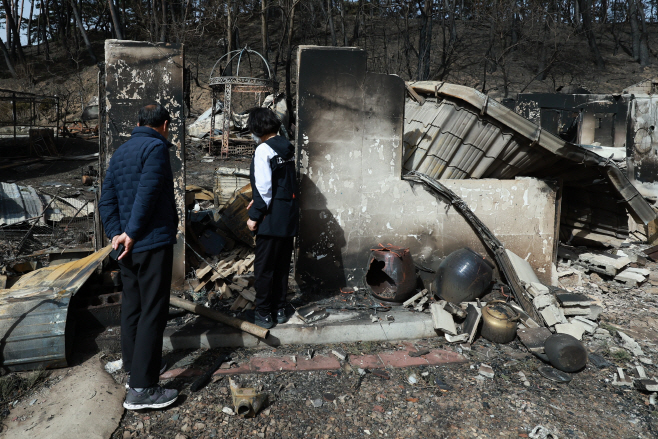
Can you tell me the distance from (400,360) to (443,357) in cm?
41

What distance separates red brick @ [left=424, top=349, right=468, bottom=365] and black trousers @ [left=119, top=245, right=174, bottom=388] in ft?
7.45

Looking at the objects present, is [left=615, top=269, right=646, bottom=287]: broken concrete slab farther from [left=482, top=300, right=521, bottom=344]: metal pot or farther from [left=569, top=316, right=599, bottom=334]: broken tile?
[left=482, top=300, right=521, bottom=344]: metal pot

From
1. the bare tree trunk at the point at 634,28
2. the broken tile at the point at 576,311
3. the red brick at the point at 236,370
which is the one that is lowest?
the red brick at the point at 236,370

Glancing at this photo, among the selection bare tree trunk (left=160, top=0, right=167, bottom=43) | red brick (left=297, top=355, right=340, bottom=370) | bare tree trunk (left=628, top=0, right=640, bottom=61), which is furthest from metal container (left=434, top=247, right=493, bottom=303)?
bare tree trunk (left=628, top=0, right=640, bottom=61)

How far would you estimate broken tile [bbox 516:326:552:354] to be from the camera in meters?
4.00

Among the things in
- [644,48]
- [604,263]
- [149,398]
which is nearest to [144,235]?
[149,398]

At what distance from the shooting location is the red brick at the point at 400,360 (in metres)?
3.78

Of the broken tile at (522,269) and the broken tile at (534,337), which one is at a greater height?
the broken tile at (522,269)

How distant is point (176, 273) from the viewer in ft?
16.3

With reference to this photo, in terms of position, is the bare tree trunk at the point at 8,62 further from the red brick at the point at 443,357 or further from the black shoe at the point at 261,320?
the red brick at the point at 443,357

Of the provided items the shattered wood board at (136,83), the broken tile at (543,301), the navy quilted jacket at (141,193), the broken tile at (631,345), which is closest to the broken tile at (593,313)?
the broken tile at (631,345)

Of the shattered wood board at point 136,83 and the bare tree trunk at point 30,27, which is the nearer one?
the shattered wood board at point 136,83

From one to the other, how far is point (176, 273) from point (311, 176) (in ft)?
6.22

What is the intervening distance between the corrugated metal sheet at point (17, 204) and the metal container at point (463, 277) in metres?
7.16
